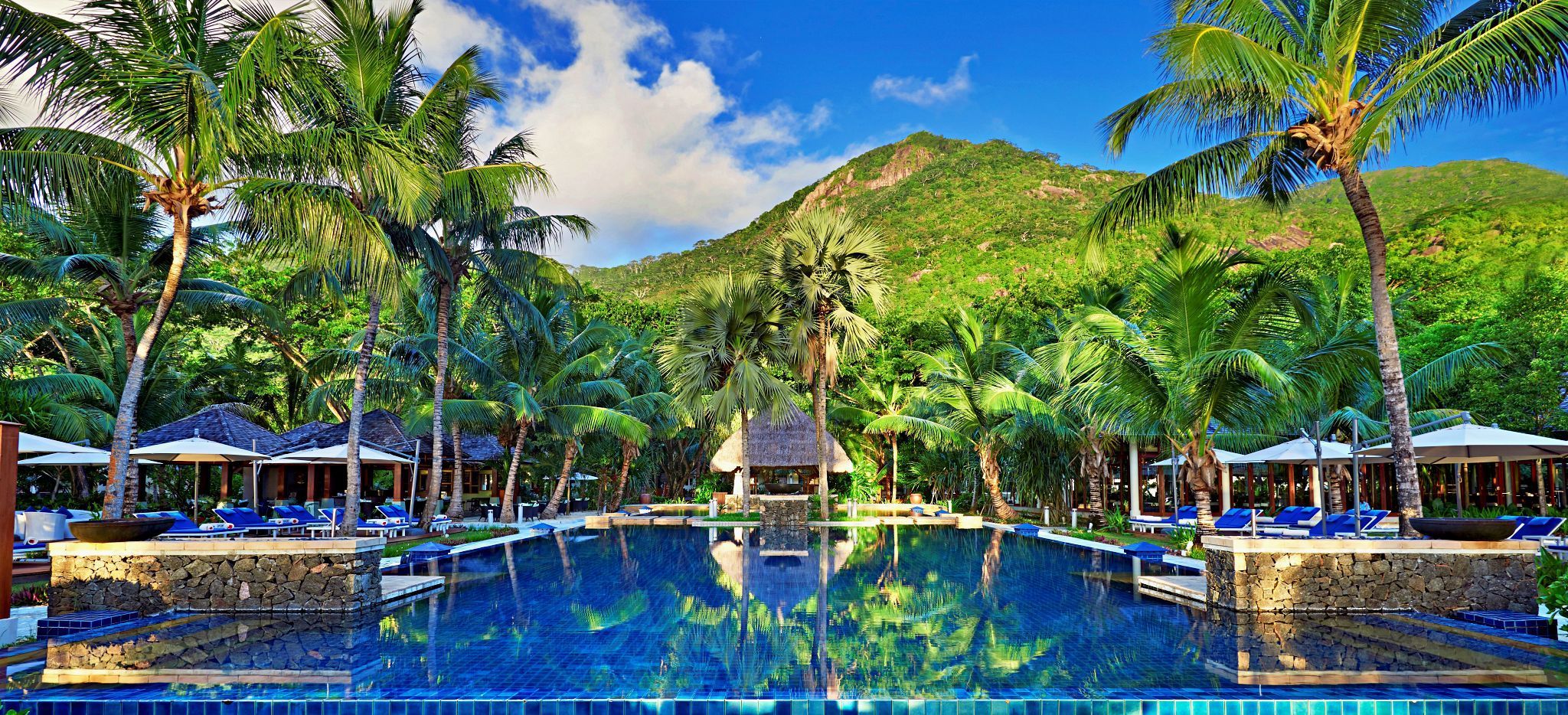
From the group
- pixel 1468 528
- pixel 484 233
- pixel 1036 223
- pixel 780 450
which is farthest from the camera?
pixel 1036 223

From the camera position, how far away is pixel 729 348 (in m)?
20.9

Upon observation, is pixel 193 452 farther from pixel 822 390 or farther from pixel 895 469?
pixel 895 469

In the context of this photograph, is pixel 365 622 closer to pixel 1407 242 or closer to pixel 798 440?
pixel 798 440

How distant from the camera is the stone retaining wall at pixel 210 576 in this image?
816cm

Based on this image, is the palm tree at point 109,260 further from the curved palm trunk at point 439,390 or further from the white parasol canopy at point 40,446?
the curved palm trunk at point 439,390

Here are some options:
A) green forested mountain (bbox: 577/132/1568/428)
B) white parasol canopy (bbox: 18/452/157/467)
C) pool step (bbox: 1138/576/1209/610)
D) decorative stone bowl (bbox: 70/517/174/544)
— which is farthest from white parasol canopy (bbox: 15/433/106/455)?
pool step (bbox: 1138/576/1209/610)

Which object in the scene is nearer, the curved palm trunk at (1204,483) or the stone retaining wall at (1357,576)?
the stone retaining wall at (1357,576)

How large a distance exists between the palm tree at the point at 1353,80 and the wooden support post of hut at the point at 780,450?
1576cm

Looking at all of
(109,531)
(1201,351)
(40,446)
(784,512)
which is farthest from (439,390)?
(1201,351)

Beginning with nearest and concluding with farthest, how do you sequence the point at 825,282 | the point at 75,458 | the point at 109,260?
the point at 109,260 < the point at 75,458 < the point at 825,282

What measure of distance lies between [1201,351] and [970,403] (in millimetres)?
9394

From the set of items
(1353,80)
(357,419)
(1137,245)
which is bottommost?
(357,419)

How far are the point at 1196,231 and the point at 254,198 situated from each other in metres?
11.6

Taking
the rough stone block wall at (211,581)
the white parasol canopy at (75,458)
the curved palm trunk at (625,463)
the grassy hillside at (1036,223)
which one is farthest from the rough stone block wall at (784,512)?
the white parasol canopy at (75,458)
